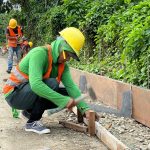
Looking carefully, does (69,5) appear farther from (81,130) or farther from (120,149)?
(120,149)

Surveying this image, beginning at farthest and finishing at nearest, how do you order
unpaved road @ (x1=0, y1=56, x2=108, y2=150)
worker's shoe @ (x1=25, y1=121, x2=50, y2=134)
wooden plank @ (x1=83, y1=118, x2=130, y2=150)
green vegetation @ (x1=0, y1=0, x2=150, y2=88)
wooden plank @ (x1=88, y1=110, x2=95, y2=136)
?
green vegetation @ (x1=0, y1=0, x2=150, y2=88), worker's shoe @ (x1=25, y1=121, x2=50, y2=134), wooden plank @ (x1=88, y1=110, x2=95, y2=136), unpaved road @ (x1=0, y1=56, x2=108, y2=150), wooden plank @ (x1=83, y1=118, x2=130, y2=150)

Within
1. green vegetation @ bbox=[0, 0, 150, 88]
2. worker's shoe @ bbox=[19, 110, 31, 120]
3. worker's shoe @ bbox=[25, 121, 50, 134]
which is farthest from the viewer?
green vegetation @ bbox=[0, 0, 150, 88]

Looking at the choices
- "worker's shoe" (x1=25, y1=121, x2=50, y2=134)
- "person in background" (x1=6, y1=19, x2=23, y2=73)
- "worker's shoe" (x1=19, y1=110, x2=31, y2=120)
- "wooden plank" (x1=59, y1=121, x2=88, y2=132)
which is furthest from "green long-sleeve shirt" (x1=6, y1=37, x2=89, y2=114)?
"person in background" (x1=6, y1=19, x2=23, y2=73)

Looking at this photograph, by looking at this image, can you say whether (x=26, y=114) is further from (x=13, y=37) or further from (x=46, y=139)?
(x=13, y=37)

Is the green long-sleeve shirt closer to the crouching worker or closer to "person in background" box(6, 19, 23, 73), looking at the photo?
the crouching worker

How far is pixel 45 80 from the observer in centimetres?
524

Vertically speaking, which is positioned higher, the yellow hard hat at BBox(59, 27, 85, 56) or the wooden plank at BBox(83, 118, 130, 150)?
the yellow hard hat at BBox(59, 27, 85, 56)

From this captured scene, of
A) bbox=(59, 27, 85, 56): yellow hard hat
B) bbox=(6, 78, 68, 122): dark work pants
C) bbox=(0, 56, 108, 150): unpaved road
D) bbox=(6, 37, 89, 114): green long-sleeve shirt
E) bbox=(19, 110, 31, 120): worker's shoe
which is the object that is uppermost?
bbox=(59, 27, 85, 56): yellow hard hat

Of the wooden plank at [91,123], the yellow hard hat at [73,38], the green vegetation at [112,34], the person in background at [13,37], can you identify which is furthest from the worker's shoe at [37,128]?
the person in background at [13,37]

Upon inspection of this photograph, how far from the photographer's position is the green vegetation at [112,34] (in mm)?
→ 6684

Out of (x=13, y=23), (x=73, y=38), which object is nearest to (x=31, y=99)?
(x=73, y=38)

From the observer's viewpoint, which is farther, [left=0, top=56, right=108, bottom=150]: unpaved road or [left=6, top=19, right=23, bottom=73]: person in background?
[left=6, top=19, right=23, bottom=73]: person in background

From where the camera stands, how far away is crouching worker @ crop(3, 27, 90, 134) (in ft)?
16.3

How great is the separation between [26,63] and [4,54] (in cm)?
1661
